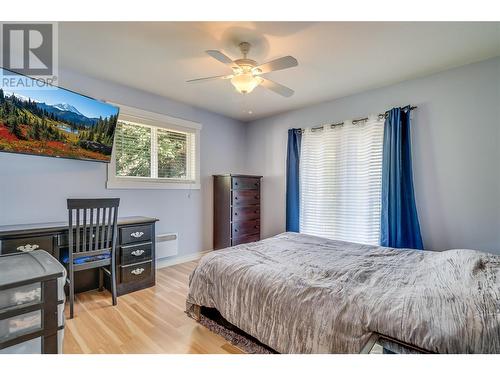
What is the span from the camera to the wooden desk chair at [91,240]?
7.07 feet

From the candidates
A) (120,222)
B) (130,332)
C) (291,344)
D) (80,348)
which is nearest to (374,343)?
(291,344)

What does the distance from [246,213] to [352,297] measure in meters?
2.76

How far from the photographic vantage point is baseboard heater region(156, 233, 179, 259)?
3.37 meters

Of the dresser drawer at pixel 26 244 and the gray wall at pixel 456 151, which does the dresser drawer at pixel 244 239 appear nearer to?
the dresser drawer at pixel 26 244

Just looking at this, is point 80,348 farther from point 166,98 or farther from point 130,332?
point 166,98

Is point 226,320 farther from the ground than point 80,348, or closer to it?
farther from the ground

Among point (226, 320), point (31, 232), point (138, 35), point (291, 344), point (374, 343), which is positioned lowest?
point (226, 320)

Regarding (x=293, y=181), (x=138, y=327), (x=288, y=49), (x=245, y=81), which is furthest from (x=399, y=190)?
(x=138, y=327)

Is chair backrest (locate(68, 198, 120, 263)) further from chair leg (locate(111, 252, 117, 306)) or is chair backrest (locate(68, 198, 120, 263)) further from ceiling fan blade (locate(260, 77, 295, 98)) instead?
ceiling fan blade (locate(260, 77, 295, 98))

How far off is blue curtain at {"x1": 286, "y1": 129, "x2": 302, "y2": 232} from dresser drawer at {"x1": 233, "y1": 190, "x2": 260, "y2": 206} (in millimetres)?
595

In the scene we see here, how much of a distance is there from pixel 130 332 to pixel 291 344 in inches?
53.7

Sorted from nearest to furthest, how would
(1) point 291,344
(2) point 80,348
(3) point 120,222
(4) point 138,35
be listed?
(1) point 291,344 → (2) point 80,348 → (4) point 138,35 → (3) point 120,222

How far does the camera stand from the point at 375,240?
3051mm

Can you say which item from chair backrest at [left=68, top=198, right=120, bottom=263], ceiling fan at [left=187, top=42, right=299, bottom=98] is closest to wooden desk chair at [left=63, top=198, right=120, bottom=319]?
chair backrest at [left=68, top=198, right=120, bottom=263]
